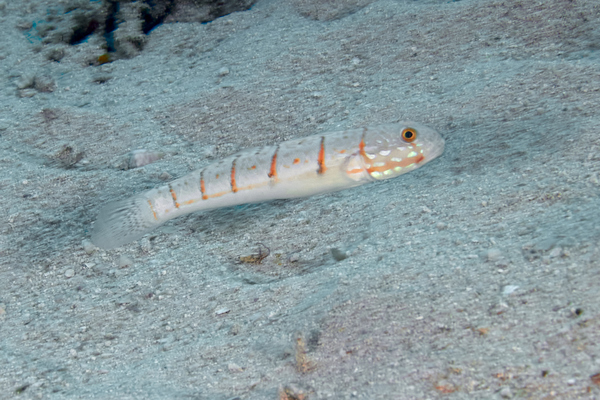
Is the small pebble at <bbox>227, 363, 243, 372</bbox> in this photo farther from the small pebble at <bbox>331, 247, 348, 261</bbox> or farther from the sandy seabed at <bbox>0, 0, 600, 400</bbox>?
the small pebble at <bbox>331, 247, 348, 261</bbox>

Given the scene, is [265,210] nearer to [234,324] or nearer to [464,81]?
[234,324]

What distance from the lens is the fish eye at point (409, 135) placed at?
9.53ft

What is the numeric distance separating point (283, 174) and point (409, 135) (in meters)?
0.91

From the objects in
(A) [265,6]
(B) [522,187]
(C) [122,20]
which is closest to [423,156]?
(B) [522,187]

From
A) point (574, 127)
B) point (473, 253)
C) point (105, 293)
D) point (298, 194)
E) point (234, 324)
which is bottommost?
point (105, 293)

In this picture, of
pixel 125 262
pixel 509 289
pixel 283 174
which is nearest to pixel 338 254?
pixel 283 174

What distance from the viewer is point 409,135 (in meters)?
2.92

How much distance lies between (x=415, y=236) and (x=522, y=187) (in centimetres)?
72

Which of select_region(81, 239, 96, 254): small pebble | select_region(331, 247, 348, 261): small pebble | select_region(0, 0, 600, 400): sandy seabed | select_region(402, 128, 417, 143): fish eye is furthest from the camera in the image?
select_region(81, 239, 96, 254): small pebble

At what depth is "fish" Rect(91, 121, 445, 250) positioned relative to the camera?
9.57ft

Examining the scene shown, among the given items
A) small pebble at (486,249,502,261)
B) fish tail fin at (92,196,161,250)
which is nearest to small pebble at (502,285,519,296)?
small pebble at (486,249,502,261)

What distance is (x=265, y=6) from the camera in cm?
564

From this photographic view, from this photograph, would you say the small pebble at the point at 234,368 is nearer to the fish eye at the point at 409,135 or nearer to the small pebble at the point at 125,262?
the small pebble at the point at 125,262

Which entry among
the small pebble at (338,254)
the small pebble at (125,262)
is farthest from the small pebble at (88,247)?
the small pebble at (338,254)
